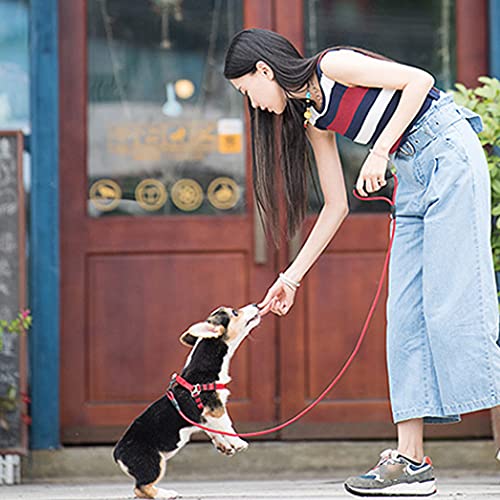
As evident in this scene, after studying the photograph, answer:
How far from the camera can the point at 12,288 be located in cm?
486

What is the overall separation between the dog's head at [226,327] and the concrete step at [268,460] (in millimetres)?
1726

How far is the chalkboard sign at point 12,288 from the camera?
4816 millimetres

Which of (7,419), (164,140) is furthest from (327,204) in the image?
(7,419)

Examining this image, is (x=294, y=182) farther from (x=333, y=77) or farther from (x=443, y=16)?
(x=443, y=16)

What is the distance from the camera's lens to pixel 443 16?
5.23m

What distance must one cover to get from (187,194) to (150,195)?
0.61ft

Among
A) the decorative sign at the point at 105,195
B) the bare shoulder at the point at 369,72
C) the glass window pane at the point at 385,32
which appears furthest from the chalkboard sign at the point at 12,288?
the bare shoulder at the point at 369,72

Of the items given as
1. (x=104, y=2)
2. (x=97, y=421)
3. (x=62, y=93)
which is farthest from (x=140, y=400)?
(x=104, y=2)

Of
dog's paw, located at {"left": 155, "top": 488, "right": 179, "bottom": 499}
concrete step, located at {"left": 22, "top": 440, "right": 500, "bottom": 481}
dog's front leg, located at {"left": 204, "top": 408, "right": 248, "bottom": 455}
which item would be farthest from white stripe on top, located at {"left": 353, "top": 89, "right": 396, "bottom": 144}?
concrete step, located at {"left": 22, "top": 440, "right": 500, "bottom": 481}

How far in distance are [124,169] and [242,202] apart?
0.62m

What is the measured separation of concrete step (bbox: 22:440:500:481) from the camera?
494cm

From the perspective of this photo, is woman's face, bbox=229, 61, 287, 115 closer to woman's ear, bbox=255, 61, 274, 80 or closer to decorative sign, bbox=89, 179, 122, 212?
woman's ear, bbox=255, 61, 274, 80

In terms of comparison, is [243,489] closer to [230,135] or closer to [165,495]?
[165,495]

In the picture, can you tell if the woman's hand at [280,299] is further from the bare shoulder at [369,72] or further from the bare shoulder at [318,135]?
the bare shoulder at [369,72]
